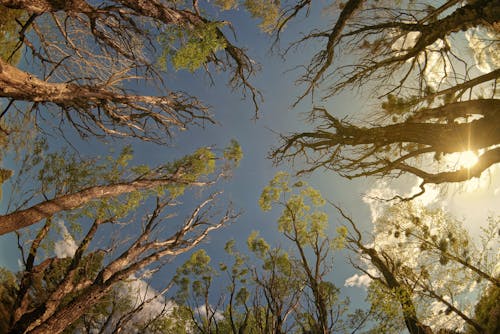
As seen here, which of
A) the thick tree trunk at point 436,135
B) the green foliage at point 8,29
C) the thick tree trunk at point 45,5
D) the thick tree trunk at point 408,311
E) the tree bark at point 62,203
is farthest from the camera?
the thick tree trunk at point 408,311

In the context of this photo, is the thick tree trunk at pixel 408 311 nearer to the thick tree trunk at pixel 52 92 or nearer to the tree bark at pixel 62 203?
the tree bark at pixel 62 203

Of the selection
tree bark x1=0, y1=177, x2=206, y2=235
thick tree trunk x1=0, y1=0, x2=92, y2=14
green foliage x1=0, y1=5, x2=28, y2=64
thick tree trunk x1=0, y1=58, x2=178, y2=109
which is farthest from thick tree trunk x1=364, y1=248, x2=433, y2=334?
green foliage x1=0, y1=5, x2=28, y2=64

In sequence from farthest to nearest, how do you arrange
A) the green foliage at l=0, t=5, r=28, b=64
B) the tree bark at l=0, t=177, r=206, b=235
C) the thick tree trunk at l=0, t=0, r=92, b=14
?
the green foliage at l=0, t=5, r=28, b=64, the tree bark at l=0, t=177, r=206, b=235, the thick tree trunk at l=0, t=0, r=92, b=14

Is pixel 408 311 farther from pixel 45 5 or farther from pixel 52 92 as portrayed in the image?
pixel 45 5

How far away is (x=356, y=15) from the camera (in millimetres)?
6445

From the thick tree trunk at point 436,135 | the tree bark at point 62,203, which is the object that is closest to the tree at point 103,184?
the tree bark at point 62,203

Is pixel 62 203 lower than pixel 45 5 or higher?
lower

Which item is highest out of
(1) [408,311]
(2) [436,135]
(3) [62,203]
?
(2) [436,135]

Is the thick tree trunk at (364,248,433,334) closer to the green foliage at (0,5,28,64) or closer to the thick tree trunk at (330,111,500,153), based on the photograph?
the thick tree trunk at (330,111,500,153)

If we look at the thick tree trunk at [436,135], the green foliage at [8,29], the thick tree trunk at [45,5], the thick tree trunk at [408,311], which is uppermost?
the green foliage at [8,29]

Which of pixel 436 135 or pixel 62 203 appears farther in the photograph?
pixel 62 203

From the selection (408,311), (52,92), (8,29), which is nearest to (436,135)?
(408,311)

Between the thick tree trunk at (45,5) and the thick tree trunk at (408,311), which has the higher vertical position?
the thick tree trunk at (45,5)

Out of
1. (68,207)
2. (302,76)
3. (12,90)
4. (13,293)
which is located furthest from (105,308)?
(302,76)
